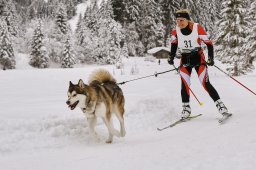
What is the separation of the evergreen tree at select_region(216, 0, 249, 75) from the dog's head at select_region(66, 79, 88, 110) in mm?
20128

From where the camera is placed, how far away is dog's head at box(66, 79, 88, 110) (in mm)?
5730

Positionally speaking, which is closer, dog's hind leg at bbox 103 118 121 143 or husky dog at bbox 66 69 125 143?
husky dog at bbox 66 69 125 143

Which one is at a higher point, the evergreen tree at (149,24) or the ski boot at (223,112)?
the evergreen tree at (149,24)

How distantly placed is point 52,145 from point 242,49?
1951 cm

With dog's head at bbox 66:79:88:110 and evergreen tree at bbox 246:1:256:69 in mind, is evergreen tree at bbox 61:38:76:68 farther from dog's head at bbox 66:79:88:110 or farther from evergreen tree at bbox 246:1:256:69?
dog's head at bbox 66:79:88:110

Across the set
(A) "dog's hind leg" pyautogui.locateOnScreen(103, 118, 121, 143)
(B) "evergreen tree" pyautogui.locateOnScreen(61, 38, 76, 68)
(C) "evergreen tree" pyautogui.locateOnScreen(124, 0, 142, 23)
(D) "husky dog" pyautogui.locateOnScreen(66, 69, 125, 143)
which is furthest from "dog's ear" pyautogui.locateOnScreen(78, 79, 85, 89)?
(C) "evergreen tree" pyautogui.locateOnScreen(124, 0, 142, 23)

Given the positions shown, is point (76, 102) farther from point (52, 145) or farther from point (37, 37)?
point (37, 37)

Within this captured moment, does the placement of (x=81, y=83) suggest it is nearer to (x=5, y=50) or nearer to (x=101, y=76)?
(x=101, y=76)

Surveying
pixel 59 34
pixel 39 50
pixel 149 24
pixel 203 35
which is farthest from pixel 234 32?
pixel 59 34

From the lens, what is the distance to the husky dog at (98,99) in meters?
5.82

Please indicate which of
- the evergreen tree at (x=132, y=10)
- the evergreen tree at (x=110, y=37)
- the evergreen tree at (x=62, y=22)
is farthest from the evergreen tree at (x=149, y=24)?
the evergreen tree at (x=62, y=22)

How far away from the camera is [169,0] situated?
→ 2469 inches

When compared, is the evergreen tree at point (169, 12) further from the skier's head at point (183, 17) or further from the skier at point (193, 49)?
the skier's head at point (183, 17)

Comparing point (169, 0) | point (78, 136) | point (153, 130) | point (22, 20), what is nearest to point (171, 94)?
point (153, 130)
